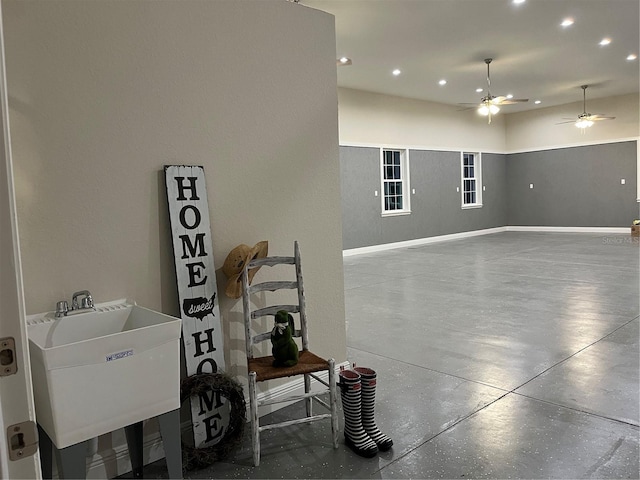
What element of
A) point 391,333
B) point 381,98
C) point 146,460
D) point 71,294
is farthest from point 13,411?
point 381,98

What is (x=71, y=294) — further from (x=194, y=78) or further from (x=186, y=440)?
(x=194, y=78)

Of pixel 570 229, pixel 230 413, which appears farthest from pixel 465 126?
pixel 230 413

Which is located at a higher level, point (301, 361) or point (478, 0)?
point (478, 0)

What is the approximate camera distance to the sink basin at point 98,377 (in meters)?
1.60

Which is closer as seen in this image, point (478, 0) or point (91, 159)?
point (91, 159)

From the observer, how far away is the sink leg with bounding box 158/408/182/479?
1888mm

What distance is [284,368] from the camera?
2318mm

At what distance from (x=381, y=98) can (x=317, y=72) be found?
26.8 feet

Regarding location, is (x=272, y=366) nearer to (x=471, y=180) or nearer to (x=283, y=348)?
(x=283, y=348)

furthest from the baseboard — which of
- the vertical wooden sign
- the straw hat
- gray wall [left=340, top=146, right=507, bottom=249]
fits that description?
the vertical wooden sign

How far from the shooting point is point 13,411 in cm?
68

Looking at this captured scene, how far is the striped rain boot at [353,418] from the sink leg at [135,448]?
37.6 inches

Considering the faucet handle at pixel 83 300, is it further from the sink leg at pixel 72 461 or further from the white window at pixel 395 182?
the white window at pixel 395 182

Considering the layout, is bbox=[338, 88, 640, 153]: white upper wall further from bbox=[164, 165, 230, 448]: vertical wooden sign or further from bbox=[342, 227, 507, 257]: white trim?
bbox=[164, 165, 230, 448]: vertical wooden sign
